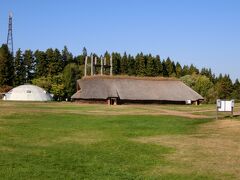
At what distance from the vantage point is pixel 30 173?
12414mm

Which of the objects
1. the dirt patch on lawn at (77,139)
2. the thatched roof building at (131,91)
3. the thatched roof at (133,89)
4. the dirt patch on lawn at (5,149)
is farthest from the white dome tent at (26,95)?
the dirt patch on lawn at (5,149)

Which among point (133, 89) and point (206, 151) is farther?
point (133, 89)

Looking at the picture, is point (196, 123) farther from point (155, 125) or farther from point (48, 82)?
point (48, 82)

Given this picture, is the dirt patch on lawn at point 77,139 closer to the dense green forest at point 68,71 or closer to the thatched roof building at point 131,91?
the thatched roof building at point 131,91

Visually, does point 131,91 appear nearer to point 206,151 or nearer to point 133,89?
point 133,89

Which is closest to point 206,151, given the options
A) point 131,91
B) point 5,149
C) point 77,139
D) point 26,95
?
point 77,139

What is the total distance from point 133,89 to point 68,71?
3083 centimetres

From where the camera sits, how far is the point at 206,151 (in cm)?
1692

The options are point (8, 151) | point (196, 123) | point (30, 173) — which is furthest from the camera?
point (196, 123)

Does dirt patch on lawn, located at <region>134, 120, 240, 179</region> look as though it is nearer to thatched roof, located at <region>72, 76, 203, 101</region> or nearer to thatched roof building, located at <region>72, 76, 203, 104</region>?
thatched roof building, located at <region>72, 76, 203, 104</region>

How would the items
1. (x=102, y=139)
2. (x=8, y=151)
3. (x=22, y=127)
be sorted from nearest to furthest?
1. (x=8, y=151)
2. (x=102, y=139)
3. (x=22, y=127)

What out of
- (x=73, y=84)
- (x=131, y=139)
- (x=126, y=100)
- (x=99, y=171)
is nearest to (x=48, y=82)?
(x=73, y=84)

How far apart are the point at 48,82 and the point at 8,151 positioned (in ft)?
274

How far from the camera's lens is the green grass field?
42.0 feet
